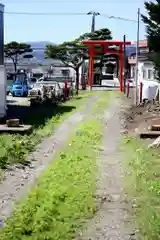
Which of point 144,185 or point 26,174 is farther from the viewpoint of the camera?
point 26,174

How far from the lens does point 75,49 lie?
58.5 metres

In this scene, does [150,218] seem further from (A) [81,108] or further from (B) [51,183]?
(A) [81,108]

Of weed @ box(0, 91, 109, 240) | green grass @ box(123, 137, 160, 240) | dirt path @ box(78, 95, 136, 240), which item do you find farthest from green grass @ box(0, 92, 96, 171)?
green grass @ box(123, 137, 160, 240)

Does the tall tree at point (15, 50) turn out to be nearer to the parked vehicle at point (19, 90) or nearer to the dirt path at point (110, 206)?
the parked vehicle at point (19, 90)

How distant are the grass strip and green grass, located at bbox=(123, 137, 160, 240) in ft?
2.63

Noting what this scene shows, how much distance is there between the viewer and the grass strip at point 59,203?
7.35m

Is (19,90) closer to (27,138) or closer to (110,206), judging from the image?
(27,138)

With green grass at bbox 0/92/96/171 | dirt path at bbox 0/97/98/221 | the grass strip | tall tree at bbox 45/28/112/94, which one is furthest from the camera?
tall tree at bbox 45/28/112/94

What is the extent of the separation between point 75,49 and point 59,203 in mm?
50540

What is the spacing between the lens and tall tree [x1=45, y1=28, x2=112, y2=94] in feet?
192

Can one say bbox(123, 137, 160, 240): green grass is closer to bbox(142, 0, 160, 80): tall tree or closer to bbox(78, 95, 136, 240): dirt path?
bbox(78, 95, 136, 240): dirt path

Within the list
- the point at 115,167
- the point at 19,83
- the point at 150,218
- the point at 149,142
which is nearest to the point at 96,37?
the point at 19,83

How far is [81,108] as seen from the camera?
29562mm

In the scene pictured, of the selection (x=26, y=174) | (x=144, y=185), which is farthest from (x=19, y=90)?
(x=144, y=185)
